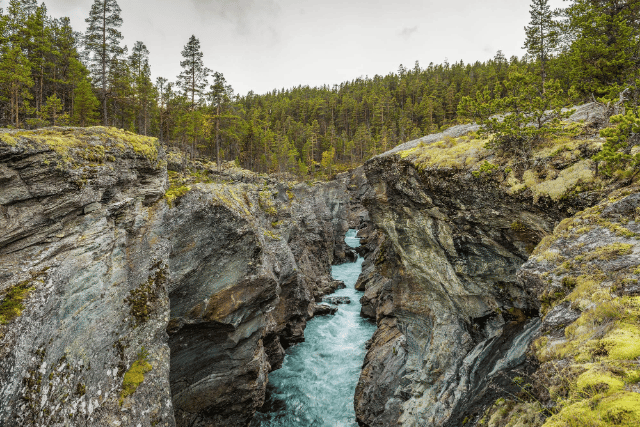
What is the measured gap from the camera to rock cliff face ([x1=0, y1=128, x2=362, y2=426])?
7625 mm

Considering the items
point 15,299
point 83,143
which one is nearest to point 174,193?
point 83,143

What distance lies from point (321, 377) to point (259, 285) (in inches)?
414

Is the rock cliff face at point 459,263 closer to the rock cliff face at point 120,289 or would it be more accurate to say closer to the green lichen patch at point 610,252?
the green lichen patch at point 610,252

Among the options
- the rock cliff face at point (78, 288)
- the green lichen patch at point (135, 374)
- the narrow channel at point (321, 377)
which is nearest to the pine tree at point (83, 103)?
the rock cliff face at point (78, 288)

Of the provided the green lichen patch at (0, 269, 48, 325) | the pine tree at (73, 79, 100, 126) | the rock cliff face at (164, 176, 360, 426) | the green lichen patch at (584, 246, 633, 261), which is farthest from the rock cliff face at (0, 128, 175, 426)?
the pine tree at (73, 79, 100, 126)

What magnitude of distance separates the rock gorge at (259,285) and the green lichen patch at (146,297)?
0.05 m

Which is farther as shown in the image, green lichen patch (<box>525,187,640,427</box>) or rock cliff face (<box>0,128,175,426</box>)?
rock cliff face (<box>0,128,175,426</box>)

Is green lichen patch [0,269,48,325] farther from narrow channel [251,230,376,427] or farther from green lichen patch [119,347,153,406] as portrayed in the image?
narrow channel [251,230,376,427]

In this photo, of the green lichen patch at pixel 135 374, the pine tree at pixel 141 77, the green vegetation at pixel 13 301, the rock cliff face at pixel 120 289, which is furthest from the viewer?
the pine tree at pixel 141 77

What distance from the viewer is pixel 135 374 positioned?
9.73 m

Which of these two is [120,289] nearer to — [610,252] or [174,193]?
[174,193]

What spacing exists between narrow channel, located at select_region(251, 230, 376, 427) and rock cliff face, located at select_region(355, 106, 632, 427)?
9.89 ft

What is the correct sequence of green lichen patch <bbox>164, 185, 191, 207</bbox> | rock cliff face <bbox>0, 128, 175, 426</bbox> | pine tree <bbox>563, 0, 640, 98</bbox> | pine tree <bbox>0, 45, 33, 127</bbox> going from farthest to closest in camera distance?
pine tree <bbox>0, 45, 33, 127</bbox> → green lichen patch <bbox>164, 185, 191, 207</bbox> → pine tree <bbox>563, 0, 640, 98</bbox> → rock cliff face <bbox>0, 128, 175, 426</bbox>

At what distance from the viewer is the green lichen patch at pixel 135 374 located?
30.4 ft
